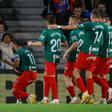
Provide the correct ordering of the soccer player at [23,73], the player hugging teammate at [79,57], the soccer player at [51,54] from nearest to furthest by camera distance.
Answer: the player hugging teammate at [79,57] < the soccer player at [51,54] < the soccer player at [23,73]

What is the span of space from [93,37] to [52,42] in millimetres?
1344

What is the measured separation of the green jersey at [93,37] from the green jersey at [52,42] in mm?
1138

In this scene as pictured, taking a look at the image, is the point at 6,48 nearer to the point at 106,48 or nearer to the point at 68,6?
the point at 68,6

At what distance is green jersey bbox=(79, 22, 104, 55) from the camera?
679 inches

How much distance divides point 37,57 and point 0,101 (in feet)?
10.5

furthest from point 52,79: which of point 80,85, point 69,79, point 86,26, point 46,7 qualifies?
point 46,7

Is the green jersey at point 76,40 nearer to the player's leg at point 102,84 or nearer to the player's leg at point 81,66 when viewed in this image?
the player's leg at point 81,66

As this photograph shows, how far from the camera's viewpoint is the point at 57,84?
1952 cm

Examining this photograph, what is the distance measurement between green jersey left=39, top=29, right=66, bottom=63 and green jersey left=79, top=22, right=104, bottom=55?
1.14 metres

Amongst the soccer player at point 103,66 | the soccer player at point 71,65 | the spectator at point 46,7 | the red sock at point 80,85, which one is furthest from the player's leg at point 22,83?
the spectator at point 46,7

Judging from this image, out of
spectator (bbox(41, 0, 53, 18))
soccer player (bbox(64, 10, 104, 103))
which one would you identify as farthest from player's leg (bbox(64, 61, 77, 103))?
spectator (bbox(41, 0, 53, 18))

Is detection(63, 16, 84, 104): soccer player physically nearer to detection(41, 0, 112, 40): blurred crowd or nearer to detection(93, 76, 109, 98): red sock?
detection(93, 76, 109, 98): red sock

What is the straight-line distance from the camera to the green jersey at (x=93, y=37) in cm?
1723

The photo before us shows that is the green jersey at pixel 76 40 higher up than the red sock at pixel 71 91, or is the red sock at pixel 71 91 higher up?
the green jersey at pixel 76 40
